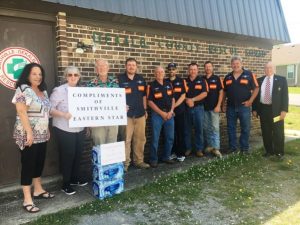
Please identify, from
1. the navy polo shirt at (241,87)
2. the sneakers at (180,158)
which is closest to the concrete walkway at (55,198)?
the sneakers at (180,158)

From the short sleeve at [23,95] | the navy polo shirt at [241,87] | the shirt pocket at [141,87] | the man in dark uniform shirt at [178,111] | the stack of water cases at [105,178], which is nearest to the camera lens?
the short sleeve at [23,95]

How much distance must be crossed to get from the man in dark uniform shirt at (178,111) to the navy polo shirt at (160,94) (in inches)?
10.6

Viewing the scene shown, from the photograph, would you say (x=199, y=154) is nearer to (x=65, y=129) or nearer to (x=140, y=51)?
(x=140, y=51)

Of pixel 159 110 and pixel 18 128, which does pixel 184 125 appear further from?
pixel 18 128

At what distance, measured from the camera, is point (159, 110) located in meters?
5.90

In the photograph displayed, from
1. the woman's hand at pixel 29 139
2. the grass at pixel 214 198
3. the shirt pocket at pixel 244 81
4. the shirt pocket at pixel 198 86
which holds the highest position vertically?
the shirt pocket at pixel 244 81

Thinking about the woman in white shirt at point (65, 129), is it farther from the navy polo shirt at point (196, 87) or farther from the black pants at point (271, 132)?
the black pants at point (271, 132)

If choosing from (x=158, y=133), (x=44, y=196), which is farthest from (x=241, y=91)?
(x=44, y=196)

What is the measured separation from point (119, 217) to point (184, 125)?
113 inches

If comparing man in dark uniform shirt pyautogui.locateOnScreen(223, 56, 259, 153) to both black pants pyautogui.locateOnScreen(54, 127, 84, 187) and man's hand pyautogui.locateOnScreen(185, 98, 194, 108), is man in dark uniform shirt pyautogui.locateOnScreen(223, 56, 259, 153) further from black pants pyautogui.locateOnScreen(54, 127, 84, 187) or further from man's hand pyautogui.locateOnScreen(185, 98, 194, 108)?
black pants pyautogui.locateOnScreen(54, 127, 84, 187)

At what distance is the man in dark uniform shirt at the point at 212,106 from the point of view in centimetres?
668

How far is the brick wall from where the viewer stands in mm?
5199

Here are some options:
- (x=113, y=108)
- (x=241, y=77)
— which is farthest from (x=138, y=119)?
(x=241, y=77)

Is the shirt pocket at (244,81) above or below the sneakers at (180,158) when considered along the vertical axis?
above
